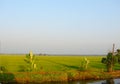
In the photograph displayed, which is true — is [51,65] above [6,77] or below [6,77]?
above

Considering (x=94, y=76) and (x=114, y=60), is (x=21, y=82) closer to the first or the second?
(x=94, y=76)

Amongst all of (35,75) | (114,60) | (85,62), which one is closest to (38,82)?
(35,75)

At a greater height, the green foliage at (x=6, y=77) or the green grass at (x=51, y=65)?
the green grass at (x=51, y=65)

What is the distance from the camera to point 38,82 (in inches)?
2116

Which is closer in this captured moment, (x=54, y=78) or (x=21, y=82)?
(x=21, y=82)

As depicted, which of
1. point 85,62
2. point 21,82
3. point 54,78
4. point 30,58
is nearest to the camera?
point 21,82

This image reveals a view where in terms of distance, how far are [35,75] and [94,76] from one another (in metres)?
15.1

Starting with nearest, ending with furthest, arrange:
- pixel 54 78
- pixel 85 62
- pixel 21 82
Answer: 1. pixel 21 82
2. pixel 54 78
3. pixel 85 62

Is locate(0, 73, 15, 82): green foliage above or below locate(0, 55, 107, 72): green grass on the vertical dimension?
below

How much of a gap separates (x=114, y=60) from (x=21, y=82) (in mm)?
27018

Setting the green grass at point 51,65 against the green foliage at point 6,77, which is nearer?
the green foliage at point 6,77

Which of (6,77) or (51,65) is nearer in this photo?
(6,77)

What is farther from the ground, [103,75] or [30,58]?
[30,58]

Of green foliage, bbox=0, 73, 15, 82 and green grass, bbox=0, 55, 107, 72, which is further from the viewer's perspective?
green grass, bbox=0, 55, 107, 72
